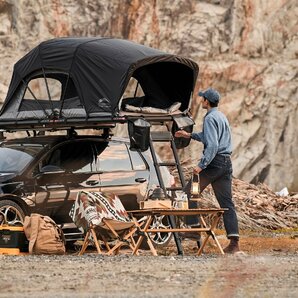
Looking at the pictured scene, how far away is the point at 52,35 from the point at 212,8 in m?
5.21

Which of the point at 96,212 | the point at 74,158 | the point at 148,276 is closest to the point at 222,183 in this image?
the point at 96,212

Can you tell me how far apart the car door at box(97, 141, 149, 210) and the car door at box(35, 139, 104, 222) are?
0.18 metres

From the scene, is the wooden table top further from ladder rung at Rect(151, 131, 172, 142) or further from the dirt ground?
ladder rung at Rect(151, 131, 172, 142)

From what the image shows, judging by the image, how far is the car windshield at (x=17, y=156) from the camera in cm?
1694

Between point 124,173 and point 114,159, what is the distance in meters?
0.27

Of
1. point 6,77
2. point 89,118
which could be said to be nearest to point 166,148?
point 6,77

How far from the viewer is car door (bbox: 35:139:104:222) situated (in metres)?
16.9

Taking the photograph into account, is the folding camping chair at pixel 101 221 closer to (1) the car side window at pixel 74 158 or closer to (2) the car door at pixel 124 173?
(1) the car side window at pixel 74 158

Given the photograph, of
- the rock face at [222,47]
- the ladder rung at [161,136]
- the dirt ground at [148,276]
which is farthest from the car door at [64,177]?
the rock face at [222,47]

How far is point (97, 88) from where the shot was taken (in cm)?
1745

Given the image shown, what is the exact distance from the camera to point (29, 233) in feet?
52.0

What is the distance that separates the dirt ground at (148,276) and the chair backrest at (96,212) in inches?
39.7

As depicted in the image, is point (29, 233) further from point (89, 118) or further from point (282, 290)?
point (282, 290)

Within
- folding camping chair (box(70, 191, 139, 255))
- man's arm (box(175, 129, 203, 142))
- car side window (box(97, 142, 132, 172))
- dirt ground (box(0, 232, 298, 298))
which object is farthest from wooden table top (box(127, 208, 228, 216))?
car side window (box(97, 142, 132, 172))
